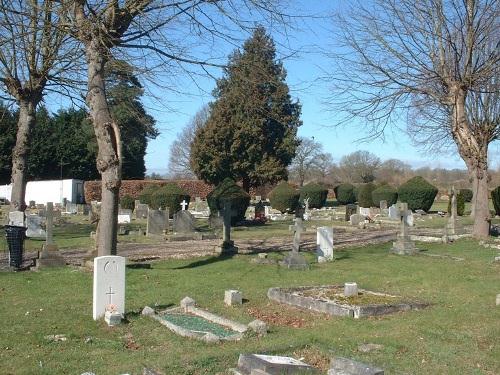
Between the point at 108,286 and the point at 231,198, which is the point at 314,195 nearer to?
the point at 231,198

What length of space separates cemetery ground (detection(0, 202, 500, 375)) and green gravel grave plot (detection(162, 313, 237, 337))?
283mm

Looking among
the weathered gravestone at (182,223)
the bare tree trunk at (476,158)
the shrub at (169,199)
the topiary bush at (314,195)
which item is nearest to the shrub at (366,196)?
the topiary bush at (314,195)

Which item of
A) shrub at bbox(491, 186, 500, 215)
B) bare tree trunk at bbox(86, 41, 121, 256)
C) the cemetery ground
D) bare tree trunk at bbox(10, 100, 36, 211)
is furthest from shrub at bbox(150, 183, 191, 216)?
bare tree trunk at bbox(86, 41, 121, 256)

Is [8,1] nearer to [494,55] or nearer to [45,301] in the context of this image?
[45,301]

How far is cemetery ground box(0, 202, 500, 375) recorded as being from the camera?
20.3ft

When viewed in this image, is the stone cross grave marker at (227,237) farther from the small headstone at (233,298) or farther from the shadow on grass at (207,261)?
the small headstone at (233,298)

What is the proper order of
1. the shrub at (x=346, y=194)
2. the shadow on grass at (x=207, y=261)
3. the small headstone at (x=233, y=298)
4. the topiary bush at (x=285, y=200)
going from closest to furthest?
the small headstone at (x=233, y=298), the shadow on grass at (x=207, y=261), the topiary bush at (x=285, y=200), the shrub at (x=346, y=194)

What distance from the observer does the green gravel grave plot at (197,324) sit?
7566 millimetres

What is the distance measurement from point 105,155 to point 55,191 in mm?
44720

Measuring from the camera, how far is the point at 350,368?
16.7 feet

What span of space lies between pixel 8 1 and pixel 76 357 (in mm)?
9799

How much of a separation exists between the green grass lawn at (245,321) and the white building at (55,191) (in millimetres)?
42573

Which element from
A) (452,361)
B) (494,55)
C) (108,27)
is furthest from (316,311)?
(494,55)

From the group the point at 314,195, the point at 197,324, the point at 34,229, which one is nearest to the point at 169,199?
the point at 34,229
